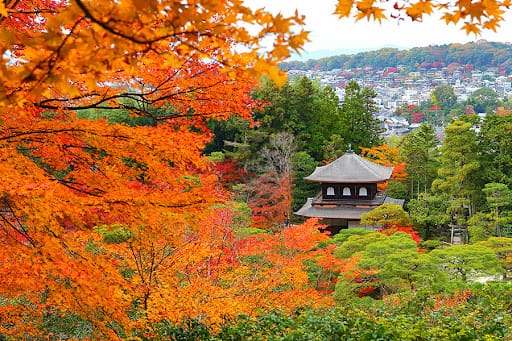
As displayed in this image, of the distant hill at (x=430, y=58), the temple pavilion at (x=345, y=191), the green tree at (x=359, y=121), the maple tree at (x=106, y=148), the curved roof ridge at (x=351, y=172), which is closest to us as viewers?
the maple tree at (x=106, y=148)

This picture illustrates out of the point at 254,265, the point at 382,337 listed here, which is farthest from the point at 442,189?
the point at 382,337

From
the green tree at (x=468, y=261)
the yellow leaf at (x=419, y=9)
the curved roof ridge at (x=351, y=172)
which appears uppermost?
the yellow leaf at (x=419, y=9)

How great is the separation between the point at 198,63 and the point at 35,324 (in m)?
4.61

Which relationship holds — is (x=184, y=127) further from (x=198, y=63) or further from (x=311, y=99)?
(x=311, y=99)

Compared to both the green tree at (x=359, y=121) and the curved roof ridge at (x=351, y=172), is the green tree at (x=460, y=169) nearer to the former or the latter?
the curved roof ridge at (x=351, y=172)

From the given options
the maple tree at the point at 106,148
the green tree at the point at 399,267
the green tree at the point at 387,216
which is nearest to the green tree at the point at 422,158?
the green tree at the point at 387,216

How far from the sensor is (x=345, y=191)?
20016mm

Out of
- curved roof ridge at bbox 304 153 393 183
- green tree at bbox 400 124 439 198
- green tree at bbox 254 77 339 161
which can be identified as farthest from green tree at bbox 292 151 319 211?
green tree at bbox 400 124 439 198

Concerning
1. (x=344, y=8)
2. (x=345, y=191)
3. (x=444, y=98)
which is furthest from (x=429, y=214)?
(x=444, y=98)

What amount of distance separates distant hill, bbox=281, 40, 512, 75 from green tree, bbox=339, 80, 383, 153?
2097 inches

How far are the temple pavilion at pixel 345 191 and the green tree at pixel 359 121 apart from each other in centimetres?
535

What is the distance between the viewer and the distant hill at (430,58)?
8119 centimetres

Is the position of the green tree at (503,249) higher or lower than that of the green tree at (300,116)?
lower

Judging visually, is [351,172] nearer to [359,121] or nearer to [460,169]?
[460,169]
